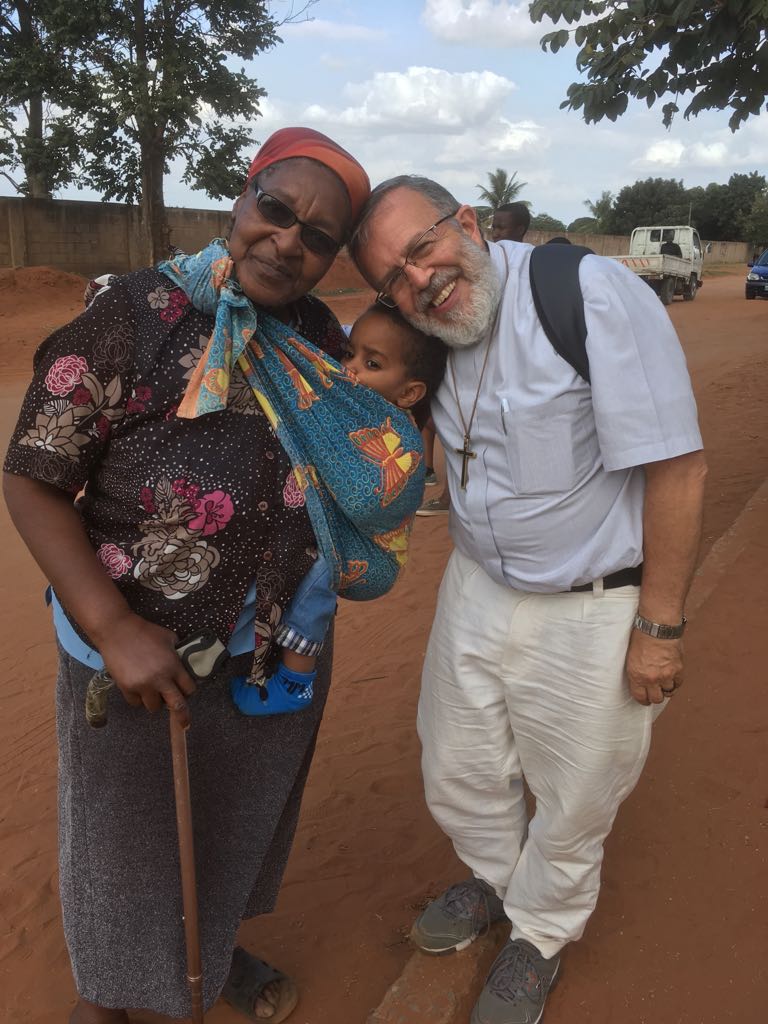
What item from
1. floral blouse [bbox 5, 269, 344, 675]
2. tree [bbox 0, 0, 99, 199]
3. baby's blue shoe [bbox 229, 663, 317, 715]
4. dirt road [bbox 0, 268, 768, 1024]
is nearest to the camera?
floral blouse [bbox 5, 269, 344, 675]

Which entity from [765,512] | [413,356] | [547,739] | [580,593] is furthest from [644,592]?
[765,512]

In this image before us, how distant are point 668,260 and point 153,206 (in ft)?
45.4

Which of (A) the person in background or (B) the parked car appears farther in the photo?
(B) the parked car

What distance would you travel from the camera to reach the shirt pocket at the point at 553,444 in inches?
74.5

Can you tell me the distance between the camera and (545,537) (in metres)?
2.00

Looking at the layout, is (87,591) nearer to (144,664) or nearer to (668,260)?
(144,664)

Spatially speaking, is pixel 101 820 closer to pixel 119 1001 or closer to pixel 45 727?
pixel 119 1001

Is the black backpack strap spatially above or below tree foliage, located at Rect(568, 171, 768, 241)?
below

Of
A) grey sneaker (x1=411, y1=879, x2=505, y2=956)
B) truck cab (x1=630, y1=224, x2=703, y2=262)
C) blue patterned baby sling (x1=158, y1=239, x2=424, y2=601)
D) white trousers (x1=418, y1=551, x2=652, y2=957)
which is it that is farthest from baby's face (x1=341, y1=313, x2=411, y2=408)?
truck cab (x1=630, y1=224, x2=703, y2=262)

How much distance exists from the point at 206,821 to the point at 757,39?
472 cm

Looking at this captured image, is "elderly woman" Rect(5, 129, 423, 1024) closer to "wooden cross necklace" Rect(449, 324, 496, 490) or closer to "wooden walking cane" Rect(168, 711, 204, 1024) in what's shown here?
"wooden walking cane" Rect(168, 711, 204, 1024)

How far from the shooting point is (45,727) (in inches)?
158

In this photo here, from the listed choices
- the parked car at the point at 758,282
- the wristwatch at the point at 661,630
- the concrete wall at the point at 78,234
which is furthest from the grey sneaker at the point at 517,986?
the parked car at the point at 758,282

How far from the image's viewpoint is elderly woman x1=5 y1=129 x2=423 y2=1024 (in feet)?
5.39
